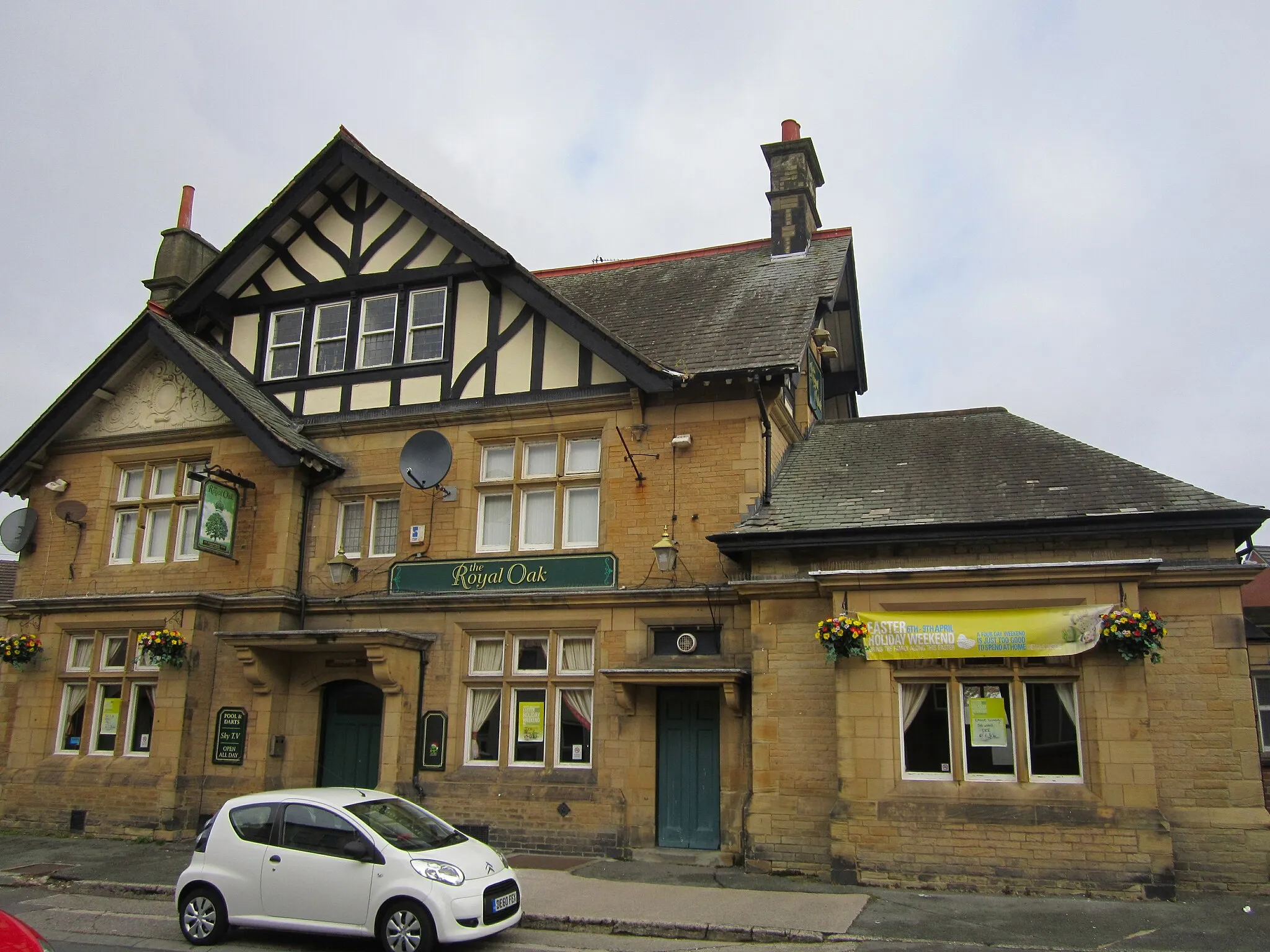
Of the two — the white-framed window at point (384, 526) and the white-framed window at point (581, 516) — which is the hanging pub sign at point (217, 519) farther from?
the white-framed window at point (581, 516)

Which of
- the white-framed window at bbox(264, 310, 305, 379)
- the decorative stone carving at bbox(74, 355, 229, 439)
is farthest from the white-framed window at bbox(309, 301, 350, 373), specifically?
the decorative stone carving at bbox(74, 355, 229, 439)

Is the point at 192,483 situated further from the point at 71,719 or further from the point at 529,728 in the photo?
the point at 529,728

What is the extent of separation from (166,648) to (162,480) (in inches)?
142

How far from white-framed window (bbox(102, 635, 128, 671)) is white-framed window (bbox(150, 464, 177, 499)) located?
252cm

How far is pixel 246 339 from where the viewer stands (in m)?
18.5

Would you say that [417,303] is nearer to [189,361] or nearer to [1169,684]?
[189,361]

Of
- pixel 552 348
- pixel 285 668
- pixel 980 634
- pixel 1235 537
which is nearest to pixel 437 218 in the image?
pixel 552 348

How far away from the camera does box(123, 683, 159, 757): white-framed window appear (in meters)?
16.4

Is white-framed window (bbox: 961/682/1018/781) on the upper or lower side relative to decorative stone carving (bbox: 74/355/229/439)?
lower

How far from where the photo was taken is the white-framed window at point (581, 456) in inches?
626

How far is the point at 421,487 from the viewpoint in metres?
15.8

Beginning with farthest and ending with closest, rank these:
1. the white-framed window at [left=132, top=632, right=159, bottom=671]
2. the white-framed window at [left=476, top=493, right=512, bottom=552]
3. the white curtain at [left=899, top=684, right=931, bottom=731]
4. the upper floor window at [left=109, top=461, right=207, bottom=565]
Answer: the upper floor window at [left=109, top=461, right=207, bottom=565], the white-framed window at [left=132, top=632, right=159, bottom=671], the white-framed window at [left=476, top=493, right=512, bottom=552], the white curtain at [left=899, top=684, right=931, bottom=731]

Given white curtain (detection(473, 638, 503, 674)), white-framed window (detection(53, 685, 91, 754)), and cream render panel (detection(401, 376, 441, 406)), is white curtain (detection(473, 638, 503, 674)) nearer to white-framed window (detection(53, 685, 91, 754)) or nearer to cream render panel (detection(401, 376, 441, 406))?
cream render panel (detection(401, 376, 441, 406))

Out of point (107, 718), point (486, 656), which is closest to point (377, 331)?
point (486, 656)
